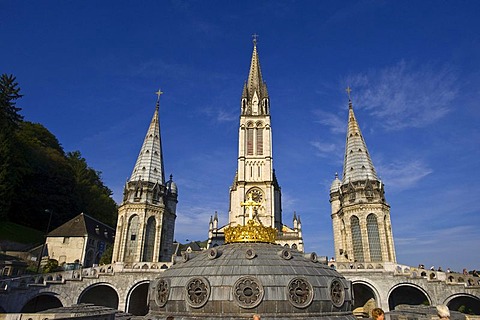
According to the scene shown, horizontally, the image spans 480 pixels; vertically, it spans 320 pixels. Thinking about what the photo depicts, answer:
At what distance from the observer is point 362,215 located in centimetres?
3291

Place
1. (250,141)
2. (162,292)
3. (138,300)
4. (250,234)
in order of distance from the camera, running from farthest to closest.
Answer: (250,141) < (138,300) < (250,234) < (162,292)

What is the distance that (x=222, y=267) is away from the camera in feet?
33.4

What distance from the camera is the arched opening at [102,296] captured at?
29.9m

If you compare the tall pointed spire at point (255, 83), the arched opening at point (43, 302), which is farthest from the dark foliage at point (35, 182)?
the tall pointed spire at point (255, 83)

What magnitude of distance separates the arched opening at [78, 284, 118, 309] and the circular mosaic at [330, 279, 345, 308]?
26.2m

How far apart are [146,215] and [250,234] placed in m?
26.3

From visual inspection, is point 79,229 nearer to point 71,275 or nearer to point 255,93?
point 71,275

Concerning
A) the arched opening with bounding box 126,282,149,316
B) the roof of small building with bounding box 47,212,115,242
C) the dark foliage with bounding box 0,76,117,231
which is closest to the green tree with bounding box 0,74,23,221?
the dark foliage with bounding box 0,76,117,231

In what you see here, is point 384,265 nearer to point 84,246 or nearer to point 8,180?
point 84,246

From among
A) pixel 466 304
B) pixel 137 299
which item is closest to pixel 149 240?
pixel 137 299

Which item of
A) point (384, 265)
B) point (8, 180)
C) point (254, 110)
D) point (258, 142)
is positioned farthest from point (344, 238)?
point (8, 180)

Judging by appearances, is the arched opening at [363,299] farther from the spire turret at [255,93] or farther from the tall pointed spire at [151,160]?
the spire turret at [255,93]

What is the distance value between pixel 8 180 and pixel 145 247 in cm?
2076

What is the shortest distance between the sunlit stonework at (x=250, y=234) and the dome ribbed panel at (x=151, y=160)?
2723 centimetres
